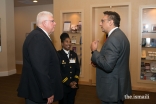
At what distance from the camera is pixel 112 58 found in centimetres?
178

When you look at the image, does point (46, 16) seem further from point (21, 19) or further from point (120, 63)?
point (21, 19)

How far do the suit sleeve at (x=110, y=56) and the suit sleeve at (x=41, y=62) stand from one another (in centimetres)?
56

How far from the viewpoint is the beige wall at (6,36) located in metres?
6.37

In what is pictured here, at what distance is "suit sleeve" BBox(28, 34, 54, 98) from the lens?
1.69m

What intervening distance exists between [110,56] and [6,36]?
5651mm

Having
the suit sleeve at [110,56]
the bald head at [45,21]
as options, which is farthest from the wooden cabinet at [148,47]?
the bald head at [45,21]

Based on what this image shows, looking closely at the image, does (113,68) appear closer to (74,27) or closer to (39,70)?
(39,70)

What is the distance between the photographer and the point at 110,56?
5.87ft

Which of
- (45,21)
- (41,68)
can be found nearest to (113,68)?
(41,68)

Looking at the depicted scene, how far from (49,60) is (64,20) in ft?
13.0

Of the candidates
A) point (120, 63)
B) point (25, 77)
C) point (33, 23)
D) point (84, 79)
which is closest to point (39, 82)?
point (25, 77)

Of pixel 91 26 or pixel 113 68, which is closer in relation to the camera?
pixel 113 68

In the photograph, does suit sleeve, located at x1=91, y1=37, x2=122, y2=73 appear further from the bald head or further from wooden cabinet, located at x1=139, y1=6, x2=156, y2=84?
wooden cabinet, located at x1=139, y1=6, x2=156, y2=84

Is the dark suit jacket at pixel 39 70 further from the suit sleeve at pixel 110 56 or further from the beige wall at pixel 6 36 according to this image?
the beige wall at pixel 6 36
